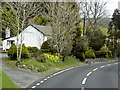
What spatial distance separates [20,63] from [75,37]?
16317mm

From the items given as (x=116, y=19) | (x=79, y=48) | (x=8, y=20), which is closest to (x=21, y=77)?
(x=8, y=20)

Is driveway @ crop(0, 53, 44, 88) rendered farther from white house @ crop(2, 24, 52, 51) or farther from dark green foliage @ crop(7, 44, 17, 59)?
white house @ crop(2, 24, 52, 51)

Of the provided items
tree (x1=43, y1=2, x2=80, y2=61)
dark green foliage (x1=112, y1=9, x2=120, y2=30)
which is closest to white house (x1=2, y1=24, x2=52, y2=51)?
tree (x1=43, y1=2, x2=80, y2=61)

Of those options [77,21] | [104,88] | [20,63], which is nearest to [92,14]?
[77,21]

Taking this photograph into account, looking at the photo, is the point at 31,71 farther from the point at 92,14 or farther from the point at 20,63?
the point at 92,14

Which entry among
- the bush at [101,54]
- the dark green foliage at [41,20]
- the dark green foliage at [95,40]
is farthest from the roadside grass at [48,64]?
the dark green foliage at [41,20]

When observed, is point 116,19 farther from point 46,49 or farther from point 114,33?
point 46,49

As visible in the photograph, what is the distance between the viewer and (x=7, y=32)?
1770 inches

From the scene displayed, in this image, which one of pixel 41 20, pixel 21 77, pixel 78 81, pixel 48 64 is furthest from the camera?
pixel 41 20

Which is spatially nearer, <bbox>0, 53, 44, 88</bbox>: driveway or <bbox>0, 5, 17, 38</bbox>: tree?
<bbox>0, 53, 44, 88</bbox>: driveway

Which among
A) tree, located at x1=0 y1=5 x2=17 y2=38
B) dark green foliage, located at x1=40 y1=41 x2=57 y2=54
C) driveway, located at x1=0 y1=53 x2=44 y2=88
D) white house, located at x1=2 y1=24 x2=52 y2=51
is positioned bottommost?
driveway, located at x1=0 y1=53 x2=44 y2=88

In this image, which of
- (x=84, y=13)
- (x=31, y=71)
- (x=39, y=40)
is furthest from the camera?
(x=84, y=13)

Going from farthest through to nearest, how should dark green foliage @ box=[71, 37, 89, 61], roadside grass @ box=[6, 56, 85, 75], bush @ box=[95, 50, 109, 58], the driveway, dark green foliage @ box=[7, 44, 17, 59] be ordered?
bush @ box=[95, 50, 109, 58] < dark green foliage @ box=[71, 37, 89, 61] < dark green foliage @ box=[7, 44, 17, 59] < roadside grass @ box=[6, 56, 85, 75] < the driveway

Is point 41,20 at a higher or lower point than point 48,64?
higher
